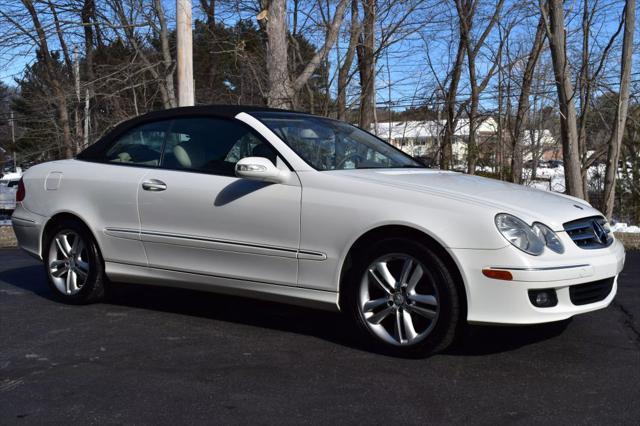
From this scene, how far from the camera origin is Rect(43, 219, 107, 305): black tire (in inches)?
229

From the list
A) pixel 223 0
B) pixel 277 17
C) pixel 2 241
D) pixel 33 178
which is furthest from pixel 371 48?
pixel 33 178

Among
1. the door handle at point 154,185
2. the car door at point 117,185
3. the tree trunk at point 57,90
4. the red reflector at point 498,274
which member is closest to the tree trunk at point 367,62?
the tree trunk at point 57,90

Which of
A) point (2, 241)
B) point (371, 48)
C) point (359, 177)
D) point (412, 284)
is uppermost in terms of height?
point (371, 48)

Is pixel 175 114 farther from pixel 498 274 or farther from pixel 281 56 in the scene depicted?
pixel 281 56

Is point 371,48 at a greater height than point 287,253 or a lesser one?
greater

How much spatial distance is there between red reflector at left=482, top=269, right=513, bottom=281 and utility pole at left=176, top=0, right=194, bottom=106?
7013 mm

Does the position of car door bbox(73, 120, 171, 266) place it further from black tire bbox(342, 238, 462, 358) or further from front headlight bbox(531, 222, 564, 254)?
front headlight bbox(531, 222, 564, 254)

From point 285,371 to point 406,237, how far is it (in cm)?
103

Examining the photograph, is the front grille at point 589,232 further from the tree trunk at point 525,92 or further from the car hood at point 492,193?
the tree trunk at point 525,92

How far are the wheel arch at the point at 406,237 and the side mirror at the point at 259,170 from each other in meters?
0.66

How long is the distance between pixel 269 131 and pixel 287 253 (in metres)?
0.88

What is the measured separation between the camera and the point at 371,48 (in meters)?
14.0

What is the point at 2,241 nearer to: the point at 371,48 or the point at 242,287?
the point at 371,48

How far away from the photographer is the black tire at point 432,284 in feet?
13.9
